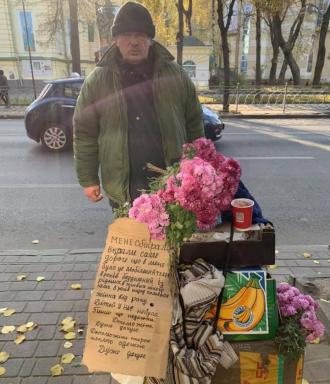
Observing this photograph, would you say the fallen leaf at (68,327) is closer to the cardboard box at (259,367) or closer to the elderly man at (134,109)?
the elderly man at (134,109)

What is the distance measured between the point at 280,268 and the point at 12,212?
343cm

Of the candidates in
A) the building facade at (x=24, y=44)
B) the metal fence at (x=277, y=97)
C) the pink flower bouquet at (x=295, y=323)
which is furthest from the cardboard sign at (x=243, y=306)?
the building facade at (x=24, y=44)

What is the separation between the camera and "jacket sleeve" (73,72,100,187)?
2358mm

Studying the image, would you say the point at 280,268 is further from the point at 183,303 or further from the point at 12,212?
the point at 12,212

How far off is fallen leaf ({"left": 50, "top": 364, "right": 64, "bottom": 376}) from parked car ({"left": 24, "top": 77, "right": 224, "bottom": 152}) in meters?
6.82

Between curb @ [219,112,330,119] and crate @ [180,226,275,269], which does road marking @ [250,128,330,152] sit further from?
crate @ [180,226,275,269]

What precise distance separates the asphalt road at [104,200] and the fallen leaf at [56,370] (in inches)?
71.3

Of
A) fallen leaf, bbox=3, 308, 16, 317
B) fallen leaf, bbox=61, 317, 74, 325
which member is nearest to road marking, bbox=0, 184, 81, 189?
fallen leaf, bbox=3, 308, 16, 317

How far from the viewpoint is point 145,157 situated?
94.3 inches

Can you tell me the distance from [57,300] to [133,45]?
1.97 metres

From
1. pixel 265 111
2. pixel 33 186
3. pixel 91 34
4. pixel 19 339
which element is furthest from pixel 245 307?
pixel 91 34

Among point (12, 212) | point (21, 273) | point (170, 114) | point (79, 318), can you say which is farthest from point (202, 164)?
point (12, 212)

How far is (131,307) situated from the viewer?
1602 mm

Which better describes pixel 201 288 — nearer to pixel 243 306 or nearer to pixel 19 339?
pixel 243 306
